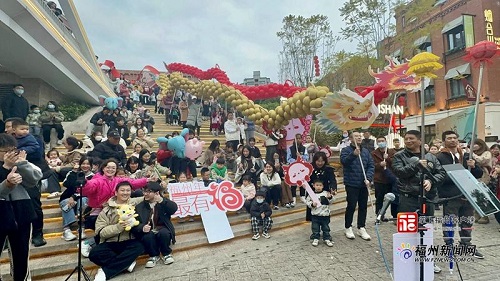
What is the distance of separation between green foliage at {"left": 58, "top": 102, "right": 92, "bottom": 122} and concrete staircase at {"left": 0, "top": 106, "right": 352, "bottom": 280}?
7014mm

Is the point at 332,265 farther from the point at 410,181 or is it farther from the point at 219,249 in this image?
the point at 219,249

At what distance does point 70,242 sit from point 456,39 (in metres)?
23.7

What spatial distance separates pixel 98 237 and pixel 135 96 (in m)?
16.7

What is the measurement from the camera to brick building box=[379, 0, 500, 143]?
54.6 feet

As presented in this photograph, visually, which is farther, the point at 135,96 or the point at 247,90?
the point at 135,96

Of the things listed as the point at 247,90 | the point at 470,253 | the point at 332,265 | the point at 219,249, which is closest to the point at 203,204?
the point at 219,249

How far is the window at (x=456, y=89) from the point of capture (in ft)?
60.0

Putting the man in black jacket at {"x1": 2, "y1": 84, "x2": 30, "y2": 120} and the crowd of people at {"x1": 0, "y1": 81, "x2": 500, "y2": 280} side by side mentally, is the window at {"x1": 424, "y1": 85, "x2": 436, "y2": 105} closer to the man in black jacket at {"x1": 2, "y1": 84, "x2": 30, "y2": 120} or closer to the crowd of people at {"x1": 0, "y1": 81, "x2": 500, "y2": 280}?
the crowd of people at {"x1": 0, "y1": 81, "x2": 500, "y2": 280}

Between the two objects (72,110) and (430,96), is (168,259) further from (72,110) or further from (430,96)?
(430,96)

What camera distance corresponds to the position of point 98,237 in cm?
394

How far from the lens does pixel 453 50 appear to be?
19000 mm

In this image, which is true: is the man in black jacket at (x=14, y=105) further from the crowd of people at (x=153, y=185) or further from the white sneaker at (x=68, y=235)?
the white sneaker at (x=68, y=235)

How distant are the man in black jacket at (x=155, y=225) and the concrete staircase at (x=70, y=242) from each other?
1.00 ft

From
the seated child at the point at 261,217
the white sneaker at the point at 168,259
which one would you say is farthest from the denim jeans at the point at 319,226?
the white sneaker at the point at 168,259
